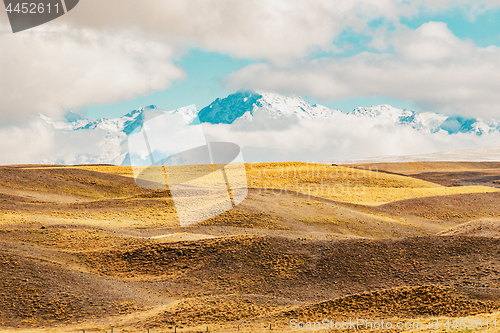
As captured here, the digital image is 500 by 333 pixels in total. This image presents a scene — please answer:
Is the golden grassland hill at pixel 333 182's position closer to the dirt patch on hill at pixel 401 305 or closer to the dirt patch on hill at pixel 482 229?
the dirt patch on hill at pixel 482 229

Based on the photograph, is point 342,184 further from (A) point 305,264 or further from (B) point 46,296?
(B) point 46,296

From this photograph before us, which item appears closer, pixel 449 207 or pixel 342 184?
pixel 449 207

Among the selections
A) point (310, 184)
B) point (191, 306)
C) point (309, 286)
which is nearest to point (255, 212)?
point (309, 286)

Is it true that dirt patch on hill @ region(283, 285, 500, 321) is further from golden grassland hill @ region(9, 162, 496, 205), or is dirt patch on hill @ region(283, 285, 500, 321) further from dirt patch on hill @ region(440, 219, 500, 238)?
golden grassland hill @ region(9, 162, 496, 205)

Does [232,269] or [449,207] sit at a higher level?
[232,269]

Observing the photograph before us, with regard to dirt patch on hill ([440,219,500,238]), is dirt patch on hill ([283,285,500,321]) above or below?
below

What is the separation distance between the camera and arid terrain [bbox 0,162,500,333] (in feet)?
63.8

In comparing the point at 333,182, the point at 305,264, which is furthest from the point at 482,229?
the point at 333,182

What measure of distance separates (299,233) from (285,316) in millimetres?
17915

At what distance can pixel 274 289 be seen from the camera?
2408cm

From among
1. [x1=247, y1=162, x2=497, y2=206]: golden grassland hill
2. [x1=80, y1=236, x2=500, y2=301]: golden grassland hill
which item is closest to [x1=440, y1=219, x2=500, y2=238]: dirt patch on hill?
[x1=80, y1=236, x2=500, y2=301]: golden grassland hill

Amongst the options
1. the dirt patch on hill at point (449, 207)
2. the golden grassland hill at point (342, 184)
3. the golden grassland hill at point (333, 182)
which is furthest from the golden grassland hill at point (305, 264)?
the golden grassland hill at point (333, 182)

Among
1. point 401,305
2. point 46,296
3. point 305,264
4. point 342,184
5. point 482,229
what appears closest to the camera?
point 401,305

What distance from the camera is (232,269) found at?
Result: 86.3ft
